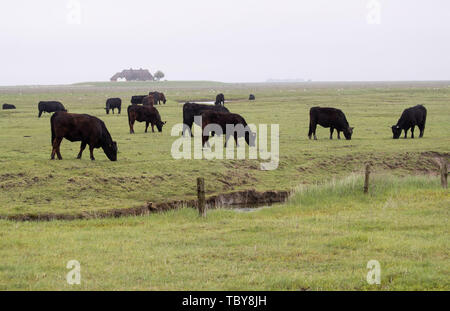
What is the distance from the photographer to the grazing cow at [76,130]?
66.6 feet

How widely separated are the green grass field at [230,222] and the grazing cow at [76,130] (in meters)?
→ 0.75

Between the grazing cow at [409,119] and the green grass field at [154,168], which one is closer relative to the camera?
the green grass field at [154,168]

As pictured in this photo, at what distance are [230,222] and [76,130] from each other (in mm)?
8116

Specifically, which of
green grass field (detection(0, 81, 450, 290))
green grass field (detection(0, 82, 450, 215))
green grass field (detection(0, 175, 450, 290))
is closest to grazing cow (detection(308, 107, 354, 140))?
green grass field (detection(0, 82, 450, 215))

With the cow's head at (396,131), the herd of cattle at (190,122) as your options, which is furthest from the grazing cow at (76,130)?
the cow's head at (396,131)

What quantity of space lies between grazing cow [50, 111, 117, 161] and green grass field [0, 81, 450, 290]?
29.6 inches

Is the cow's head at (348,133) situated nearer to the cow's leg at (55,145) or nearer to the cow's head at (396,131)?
the cow's head at (396,131)

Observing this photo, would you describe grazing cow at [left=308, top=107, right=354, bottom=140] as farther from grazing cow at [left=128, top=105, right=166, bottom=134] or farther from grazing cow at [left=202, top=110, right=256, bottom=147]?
grazing cow at [left=128, top=105, right=166, bottom=134]

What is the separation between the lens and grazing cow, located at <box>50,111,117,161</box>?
2031 centimetres

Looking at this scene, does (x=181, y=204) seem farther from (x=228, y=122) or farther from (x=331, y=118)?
(x=331, y=118)

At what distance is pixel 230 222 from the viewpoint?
48.3ft
